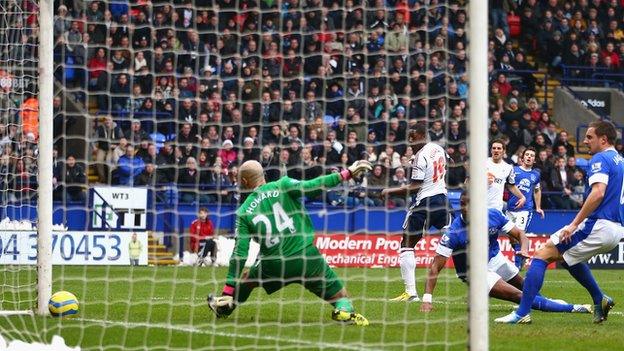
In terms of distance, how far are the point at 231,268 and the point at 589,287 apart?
11.7ft

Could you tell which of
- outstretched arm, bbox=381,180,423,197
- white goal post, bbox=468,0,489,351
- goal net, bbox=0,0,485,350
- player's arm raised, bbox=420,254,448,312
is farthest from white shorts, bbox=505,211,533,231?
white goal post, bbox=468,0,489,351

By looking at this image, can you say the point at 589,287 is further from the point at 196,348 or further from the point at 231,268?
the point at 196,348

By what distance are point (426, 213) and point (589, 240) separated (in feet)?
11.4

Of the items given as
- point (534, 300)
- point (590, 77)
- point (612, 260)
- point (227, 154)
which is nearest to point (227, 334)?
point (534, 300)

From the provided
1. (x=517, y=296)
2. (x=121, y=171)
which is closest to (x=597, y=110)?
(x=121, y=171)

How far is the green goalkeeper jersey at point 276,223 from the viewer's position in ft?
36.7

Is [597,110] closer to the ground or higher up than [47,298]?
higher up

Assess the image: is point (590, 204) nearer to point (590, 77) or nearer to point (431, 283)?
point (431, 283)

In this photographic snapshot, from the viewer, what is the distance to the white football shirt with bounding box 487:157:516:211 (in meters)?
16.2

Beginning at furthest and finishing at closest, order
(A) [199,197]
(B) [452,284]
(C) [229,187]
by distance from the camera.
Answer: (A) [199,197] → (C) [229,187] → (B) [452,284]

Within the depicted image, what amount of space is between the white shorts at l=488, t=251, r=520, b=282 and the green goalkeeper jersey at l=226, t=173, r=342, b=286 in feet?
9.05

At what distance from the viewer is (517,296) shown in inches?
496

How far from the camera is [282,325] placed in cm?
1117

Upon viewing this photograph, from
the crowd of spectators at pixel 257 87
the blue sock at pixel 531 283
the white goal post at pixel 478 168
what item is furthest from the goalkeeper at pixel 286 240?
the crowd of spectators at pixel 257 87
